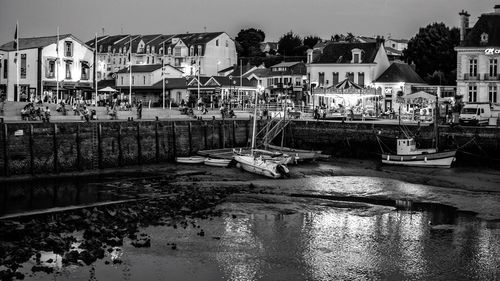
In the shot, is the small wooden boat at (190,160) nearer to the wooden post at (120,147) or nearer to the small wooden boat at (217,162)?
the small wooden boat at (217,162)

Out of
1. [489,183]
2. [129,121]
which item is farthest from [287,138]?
[489,183]

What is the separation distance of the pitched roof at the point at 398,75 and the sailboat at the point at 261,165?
33613 millimetres

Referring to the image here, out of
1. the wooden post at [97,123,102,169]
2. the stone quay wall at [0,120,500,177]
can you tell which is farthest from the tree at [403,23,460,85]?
the wooden post at [97,123,102,169]

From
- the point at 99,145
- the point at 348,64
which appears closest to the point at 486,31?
the point at 348,64

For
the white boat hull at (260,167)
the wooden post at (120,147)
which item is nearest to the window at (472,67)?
the white boat hull at (260,167)

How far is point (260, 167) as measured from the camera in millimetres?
44562

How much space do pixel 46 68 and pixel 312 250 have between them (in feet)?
181

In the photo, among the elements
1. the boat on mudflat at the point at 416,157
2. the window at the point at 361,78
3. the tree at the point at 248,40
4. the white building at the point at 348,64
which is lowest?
the boat on mudflat at the point at 416,157

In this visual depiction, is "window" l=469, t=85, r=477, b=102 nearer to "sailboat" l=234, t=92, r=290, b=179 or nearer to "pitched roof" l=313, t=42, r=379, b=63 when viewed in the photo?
"pitched roof" l=313, t=42, r=379, b=63

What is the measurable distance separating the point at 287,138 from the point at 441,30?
4216 cm

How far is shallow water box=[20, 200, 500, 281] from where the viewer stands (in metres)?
22.8

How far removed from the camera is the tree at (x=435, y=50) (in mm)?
90750

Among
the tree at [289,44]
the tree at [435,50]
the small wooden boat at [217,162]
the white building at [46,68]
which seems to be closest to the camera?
the small wooden boat at [217,162]

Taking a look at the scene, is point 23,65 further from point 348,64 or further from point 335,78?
point 348,64
